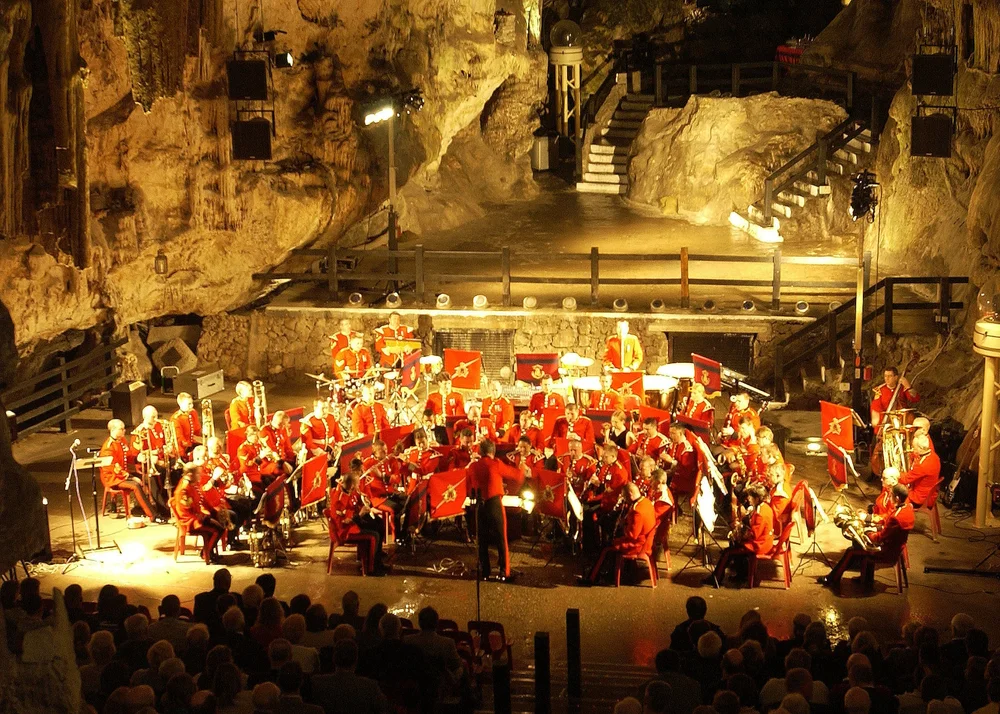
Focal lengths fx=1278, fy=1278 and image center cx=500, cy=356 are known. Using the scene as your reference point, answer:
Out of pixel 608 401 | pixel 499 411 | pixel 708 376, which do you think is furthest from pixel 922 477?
pixel 499 411

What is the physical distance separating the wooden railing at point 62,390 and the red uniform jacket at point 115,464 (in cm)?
340

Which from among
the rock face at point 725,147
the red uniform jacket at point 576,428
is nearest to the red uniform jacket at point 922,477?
the red uniform jacket at point 576,428

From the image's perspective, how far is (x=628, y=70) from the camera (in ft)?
96.3

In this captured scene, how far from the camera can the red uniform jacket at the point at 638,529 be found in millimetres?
12148

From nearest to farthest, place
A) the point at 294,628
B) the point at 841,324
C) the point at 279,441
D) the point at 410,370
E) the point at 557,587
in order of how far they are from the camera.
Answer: the point at 294,628
the point at 557,587
the point at 279,441
the point at 410,370
the point at 841,324

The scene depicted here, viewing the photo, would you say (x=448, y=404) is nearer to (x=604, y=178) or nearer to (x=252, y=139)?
(x=252, y=139)

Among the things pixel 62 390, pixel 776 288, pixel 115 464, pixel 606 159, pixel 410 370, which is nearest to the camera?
pixel 115 464

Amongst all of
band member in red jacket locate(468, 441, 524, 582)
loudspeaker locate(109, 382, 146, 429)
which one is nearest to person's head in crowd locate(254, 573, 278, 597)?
band member in red jacket locate(468, 441, 524, 582)

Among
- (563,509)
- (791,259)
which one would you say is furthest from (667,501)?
(791,259)

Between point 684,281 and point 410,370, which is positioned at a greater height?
point 684,281

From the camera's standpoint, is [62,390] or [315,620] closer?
[315,620]

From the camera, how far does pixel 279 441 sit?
46.0ft

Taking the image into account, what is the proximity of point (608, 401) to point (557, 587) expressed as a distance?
11.0 feet

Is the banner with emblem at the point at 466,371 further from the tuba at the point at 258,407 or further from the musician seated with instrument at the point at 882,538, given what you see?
the musician seated with instrument at the point at 882,538
